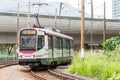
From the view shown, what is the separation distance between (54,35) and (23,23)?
116 ft

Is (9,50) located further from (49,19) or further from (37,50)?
(37,50)

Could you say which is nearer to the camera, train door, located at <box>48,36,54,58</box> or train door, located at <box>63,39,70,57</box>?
train door, located at <box>48,36,54,58</box>

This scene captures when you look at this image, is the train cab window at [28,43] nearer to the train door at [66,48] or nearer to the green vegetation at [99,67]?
the green vegetation at [99,67]

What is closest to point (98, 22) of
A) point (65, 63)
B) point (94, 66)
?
point (65, 63)

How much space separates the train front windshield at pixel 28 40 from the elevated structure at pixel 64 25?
3128 centimetres

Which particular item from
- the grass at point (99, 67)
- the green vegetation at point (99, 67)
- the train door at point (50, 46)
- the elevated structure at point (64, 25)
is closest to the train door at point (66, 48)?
the train door at point (50, 46)

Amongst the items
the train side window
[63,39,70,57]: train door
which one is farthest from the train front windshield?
[63,39,70,57]: train door

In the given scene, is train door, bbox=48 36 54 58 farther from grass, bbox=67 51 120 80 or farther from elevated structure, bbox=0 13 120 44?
elevated structure, bbox=0 13 120 44

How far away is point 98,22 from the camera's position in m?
68.6

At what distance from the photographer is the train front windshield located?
2552 centimetres

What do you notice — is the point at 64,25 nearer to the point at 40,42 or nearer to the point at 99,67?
the point at 40,42

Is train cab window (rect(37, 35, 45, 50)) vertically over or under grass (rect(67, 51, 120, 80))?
over

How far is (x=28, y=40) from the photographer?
2567 cm

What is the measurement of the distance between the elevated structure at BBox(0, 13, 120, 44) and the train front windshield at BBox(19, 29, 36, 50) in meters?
31.3
